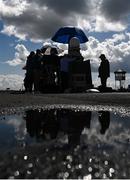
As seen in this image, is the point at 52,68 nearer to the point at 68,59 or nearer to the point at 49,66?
the point at 49,66

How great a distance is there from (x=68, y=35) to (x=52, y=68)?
191 inches

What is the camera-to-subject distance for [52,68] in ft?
167

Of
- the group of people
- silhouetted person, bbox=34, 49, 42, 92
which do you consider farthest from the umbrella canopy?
silhouetted person, bbox=34, 49, 42, 92

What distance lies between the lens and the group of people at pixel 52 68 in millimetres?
43938

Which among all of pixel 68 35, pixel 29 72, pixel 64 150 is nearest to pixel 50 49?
pixel 68 35

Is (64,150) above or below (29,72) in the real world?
below

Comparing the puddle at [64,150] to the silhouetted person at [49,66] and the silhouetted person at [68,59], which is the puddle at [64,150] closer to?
the silhouetted person at [49,66]

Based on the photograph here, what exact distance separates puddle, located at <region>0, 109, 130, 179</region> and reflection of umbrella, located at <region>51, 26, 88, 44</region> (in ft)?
134

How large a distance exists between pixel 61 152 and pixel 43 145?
0.71 meters

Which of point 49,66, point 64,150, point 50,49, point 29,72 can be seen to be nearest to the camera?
point 64,150

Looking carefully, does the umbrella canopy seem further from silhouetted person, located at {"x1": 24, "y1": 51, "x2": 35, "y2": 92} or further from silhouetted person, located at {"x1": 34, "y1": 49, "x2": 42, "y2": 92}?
silhouetted person, located at {"x1": 24, "y1": 51, "x2": 35, "y2": 92}

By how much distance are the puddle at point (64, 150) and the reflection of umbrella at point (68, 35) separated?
41.0 m

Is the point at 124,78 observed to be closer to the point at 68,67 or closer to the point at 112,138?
the point at 68,67

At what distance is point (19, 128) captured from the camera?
350 inches
